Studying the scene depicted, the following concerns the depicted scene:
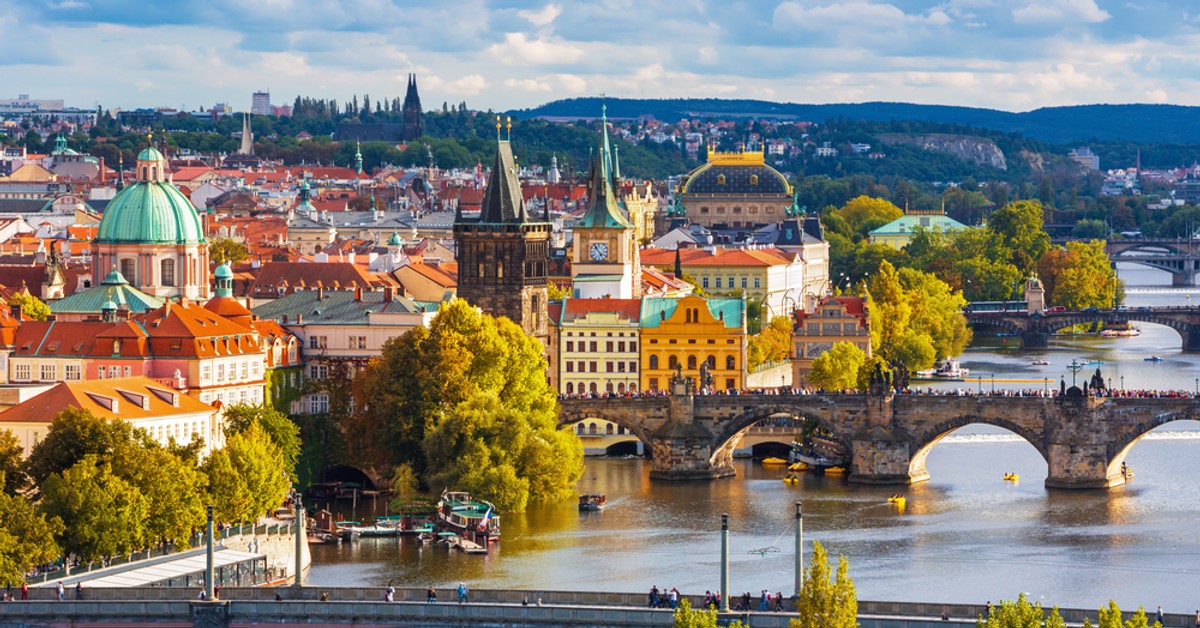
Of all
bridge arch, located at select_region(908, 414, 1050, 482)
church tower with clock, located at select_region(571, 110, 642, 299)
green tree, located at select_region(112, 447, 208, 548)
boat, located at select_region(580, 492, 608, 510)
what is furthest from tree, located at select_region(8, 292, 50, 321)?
green tree, located at select_region(112, 447, 208, 548)

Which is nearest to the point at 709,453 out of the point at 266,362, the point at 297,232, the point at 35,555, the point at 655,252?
the point at 266,362

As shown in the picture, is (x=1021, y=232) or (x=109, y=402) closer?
(x=109, y=402)

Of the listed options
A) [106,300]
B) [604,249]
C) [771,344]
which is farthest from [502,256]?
[771,344]

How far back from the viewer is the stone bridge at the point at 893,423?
96438mm

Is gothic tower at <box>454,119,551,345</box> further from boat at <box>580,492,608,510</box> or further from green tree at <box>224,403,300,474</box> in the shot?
green tree at <box>224,403,300,474</box>

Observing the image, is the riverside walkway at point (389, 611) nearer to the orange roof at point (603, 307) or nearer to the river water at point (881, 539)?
the river water at point (881, 539)

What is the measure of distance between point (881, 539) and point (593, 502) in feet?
32.9

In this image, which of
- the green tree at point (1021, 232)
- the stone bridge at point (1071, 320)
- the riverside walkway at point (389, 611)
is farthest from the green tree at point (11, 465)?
the green tree at point (1021, 232)

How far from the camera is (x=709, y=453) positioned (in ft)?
329

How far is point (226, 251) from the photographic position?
140 meters

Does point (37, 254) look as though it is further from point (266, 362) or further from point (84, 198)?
point (84, 198)

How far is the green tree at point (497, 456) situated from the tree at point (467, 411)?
3cm

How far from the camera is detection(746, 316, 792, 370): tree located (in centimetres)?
11756

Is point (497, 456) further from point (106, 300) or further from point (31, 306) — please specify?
point (31, 306)
